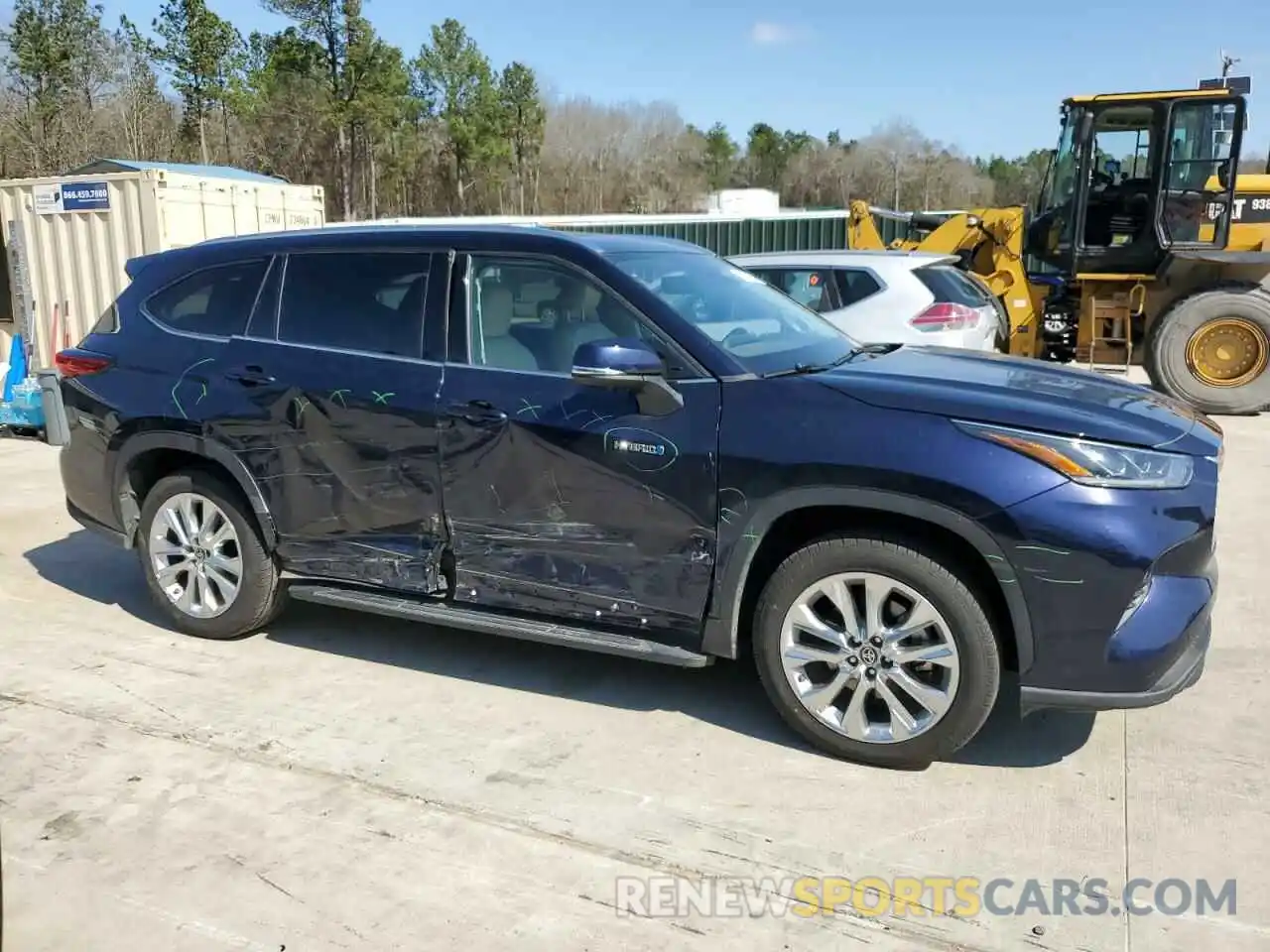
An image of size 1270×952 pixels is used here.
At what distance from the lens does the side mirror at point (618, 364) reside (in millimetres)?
3729

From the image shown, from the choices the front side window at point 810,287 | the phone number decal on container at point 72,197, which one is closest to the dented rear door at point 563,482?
the front side window at point 810,287

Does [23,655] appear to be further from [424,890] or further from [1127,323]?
[1127,323]

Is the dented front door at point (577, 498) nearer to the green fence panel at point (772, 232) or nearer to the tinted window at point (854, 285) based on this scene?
the tinted window at point (854, 285)

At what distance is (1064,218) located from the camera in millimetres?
11664

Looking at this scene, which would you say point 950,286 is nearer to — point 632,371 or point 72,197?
point 632,371

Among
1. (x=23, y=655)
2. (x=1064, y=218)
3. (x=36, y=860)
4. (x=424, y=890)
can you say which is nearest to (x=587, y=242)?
(x=424, y=890)

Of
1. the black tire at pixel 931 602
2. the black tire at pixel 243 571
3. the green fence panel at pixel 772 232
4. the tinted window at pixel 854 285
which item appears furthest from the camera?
the green fence panel at pixel 772 232

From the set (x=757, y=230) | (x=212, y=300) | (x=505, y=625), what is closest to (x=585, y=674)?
(x=505, y=625)

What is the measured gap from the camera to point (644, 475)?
12.6 feet

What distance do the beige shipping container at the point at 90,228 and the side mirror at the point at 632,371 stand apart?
28.5 feet

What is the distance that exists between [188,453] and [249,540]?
0.55 metres

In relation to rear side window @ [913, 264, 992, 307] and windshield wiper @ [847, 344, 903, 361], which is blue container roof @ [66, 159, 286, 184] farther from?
windshield wiper @ [847, 344, 903, 361]

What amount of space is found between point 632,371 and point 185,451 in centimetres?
241

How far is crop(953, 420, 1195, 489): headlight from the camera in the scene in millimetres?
3338
